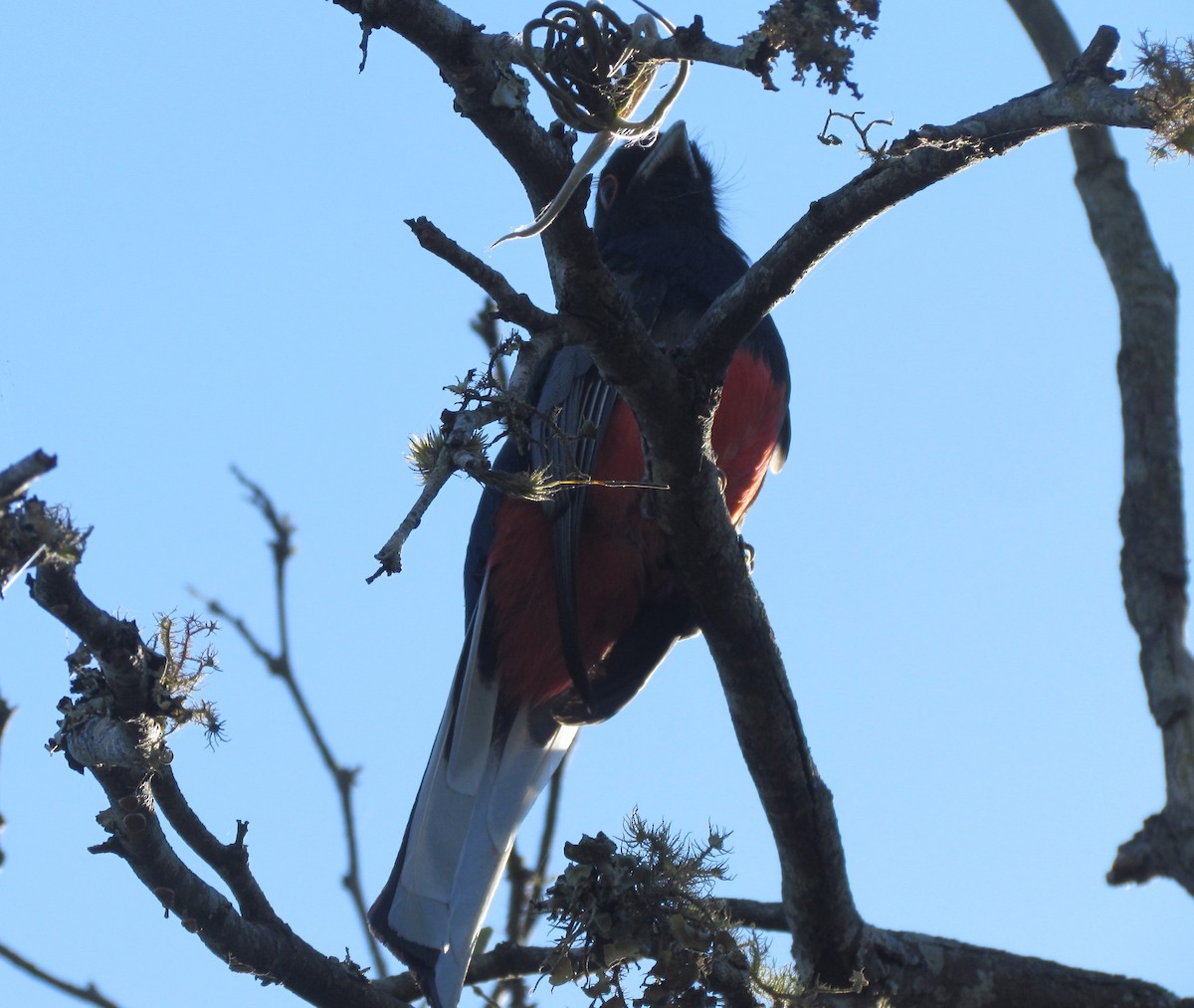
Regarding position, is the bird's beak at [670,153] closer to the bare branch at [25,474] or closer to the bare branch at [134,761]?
the bare branch at [134,761]

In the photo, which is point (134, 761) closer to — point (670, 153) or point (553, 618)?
point (553, 618)

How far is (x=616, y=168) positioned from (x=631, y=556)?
1913 mm

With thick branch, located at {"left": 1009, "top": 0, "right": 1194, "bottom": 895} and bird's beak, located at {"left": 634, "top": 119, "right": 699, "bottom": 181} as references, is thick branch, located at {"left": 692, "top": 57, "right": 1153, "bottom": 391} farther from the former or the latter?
bird's beak, located at {"left": 634, "top": 119, "right": 699, "bottom": 181}

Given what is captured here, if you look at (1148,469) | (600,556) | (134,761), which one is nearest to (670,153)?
(600,556)

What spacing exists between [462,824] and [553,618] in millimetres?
665

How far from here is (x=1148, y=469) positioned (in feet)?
11.8

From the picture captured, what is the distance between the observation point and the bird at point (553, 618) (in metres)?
3.43

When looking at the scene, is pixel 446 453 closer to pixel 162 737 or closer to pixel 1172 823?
pixel 162 737

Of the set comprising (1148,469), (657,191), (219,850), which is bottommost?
(219,850)

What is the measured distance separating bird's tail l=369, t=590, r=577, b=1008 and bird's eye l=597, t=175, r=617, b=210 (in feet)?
6.00

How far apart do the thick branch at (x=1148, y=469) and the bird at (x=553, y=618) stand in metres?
1.02

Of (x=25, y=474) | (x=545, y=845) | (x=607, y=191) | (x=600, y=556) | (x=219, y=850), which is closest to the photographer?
(x=25, y=474)

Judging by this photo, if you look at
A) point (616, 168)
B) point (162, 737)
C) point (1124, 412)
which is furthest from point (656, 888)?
point (616, 168)

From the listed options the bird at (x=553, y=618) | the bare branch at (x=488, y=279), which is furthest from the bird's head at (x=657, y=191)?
the bare branch at (x=488, y=279)
